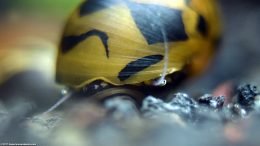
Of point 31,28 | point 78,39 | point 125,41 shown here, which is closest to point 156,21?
point 125,41

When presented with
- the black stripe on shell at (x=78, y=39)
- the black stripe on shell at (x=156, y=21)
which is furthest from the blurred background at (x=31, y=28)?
the black stripe on shell at (x=156, y=21)

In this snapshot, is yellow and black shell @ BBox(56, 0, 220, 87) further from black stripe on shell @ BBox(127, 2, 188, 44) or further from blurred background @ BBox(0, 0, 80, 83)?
blurred background @ BBox(0, 0, 80, 83)

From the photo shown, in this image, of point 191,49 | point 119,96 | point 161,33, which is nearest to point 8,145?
point 119,96

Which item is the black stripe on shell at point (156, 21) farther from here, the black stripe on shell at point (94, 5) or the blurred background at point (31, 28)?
the blurred background at point (31, 28)

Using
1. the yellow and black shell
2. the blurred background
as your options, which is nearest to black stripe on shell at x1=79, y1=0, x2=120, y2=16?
the yellow and black shell

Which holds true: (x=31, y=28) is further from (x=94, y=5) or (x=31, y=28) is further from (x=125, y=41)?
(x=125, y=41)

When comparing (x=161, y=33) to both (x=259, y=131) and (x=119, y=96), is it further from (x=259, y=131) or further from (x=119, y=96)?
(x=259, y=131)

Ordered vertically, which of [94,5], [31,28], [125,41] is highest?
[31,28]

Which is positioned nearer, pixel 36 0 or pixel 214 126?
pixel 214 126

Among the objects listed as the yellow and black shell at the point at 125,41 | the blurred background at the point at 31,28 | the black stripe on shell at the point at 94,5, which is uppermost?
the blurred background at the point at 31,28
